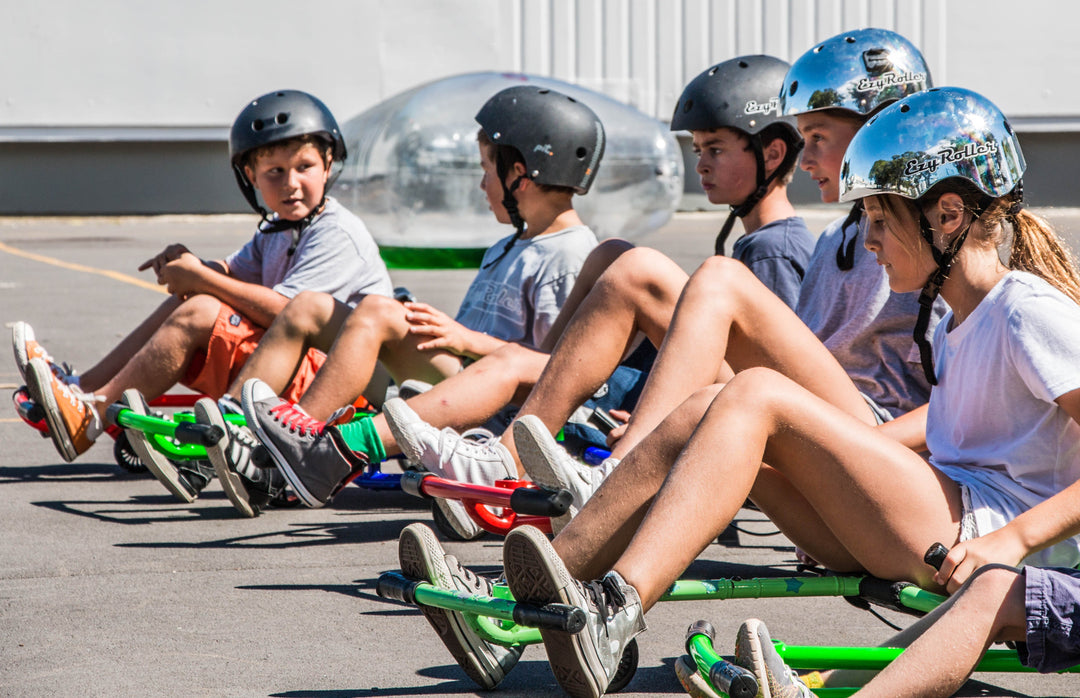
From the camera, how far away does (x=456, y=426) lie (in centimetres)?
493

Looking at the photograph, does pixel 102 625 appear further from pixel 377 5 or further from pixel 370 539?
pixel 377 5

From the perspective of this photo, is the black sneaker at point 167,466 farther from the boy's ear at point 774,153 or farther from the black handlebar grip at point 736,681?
the black handlebar grip at point 736,681

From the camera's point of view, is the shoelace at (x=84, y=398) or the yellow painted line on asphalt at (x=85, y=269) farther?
the yellow painted line on asphalt at (x=85, y=269)

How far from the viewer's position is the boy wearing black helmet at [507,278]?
5184mm

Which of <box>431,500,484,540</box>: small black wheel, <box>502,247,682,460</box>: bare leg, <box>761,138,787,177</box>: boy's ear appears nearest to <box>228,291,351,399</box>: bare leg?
<box>431,500,484,540</box>: small black wheel

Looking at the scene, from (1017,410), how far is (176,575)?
259cm

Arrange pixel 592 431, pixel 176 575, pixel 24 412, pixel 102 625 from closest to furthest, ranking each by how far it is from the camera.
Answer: pixel 102 625 < pixel 176 575 < pixel 592 431 < pixel 24 412

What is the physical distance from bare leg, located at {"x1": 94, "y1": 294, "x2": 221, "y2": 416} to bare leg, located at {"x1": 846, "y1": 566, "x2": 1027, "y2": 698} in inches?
146

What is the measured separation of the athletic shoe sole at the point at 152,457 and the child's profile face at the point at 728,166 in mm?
2255

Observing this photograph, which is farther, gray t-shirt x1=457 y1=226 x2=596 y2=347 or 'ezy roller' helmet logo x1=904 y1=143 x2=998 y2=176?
gray t-shirt x1=457 y1=226 x2=596 y2=347

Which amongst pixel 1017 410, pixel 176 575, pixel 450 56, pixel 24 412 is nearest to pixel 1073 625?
pixel 1017 410

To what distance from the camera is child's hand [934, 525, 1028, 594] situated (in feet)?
9.76

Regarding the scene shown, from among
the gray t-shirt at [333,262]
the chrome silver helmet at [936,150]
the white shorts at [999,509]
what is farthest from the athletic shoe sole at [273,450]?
the white shorts at [999,509]

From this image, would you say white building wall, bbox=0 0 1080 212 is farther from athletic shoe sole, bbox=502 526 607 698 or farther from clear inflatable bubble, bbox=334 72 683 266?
athletic shoe sole, bbox=502 526 607 698
